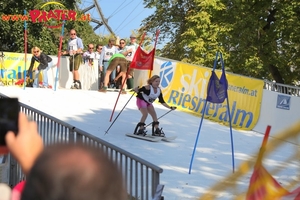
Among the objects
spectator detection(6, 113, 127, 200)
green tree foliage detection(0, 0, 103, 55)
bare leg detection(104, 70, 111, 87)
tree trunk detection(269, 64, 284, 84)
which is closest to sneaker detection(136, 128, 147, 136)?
bare leg detection(104, 70, 111, 87)

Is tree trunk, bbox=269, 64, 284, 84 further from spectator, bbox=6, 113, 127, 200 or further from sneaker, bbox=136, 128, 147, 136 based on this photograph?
spectator, bbox=6, 113, 127, 200

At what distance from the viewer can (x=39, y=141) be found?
3.96 feet

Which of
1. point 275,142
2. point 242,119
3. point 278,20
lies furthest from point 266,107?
point 278,20

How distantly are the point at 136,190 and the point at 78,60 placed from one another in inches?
476

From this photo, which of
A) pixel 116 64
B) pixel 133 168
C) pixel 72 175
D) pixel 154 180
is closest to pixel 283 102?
pixel 116 64

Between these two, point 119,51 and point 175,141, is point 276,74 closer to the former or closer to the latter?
point 119,51

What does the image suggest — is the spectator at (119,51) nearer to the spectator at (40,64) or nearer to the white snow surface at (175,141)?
the white snow surface at (175,141)

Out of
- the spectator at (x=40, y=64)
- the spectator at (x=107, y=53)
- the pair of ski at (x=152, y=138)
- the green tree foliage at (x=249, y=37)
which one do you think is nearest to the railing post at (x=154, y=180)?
the pair of ski at (x=152, y=138)

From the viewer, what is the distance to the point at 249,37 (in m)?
23.0

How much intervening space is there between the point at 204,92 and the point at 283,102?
257 centimetres

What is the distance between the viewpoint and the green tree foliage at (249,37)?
2247cm

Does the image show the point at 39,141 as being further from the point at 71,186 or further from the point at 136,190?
the point at 136,190

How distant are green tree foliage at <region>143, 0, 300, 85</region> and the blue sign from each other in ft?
29.1

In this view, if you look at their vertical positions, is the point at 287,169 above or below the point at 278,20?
below
